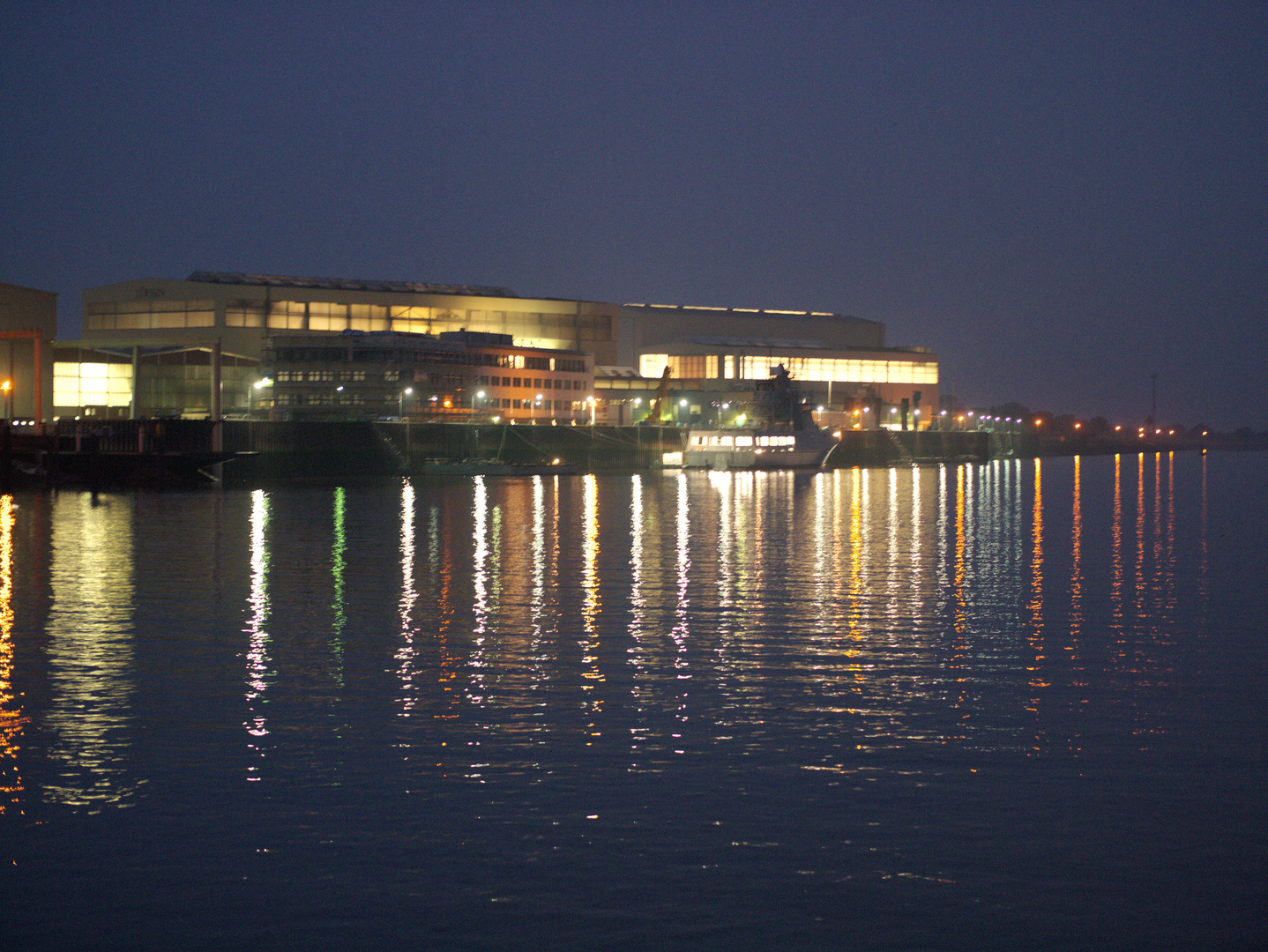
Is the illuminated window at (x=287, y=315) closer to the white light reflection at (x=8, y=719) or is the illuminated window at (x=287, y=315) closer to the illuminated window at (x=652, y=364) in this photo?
the illuminated window at (x=652, y=364)

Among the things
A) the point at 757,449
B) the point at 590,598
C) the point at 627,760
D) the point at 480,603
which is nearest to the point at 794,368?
the point at 757,449

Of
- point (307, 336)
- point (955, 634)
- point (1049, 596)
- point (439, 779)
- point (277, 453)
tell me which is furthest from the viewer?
point (307, 336)

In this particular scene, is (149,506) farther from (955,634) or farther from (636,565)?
(955,634)

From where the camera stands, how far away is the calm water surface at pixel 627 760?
9.32 metres

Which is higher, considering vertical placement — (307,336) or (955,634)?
(307,336)

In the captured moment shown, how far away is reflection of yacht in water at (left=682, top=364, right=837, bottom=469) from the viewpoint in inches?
4710

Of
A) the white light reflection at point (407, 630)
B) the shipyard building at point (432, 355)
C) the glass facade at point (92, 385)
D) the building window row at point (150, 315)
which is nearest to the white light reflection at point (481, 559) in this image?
the white light reflection at point (407, 630)

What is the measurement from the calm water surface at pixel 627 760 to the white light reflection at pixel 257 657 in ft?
0.28

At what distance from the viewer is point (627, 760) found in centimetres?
1324

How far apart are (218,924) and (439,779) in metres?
3.62

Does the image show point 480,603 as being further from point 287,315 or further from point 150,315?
point 150,315

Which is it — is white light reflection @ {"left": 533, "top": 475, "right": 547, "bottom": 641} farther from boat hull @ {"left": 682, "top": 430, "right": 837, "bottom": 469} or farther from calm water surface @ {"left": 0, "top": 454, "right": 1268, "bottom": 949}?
boat hull @ {"left": 682, "top": 430, "right": 837, "bottom": 469}

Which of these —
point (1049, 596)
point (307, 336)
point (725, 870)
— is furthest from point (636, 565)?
point (307, 336)

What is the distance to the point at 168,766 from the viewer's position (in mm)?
12883
